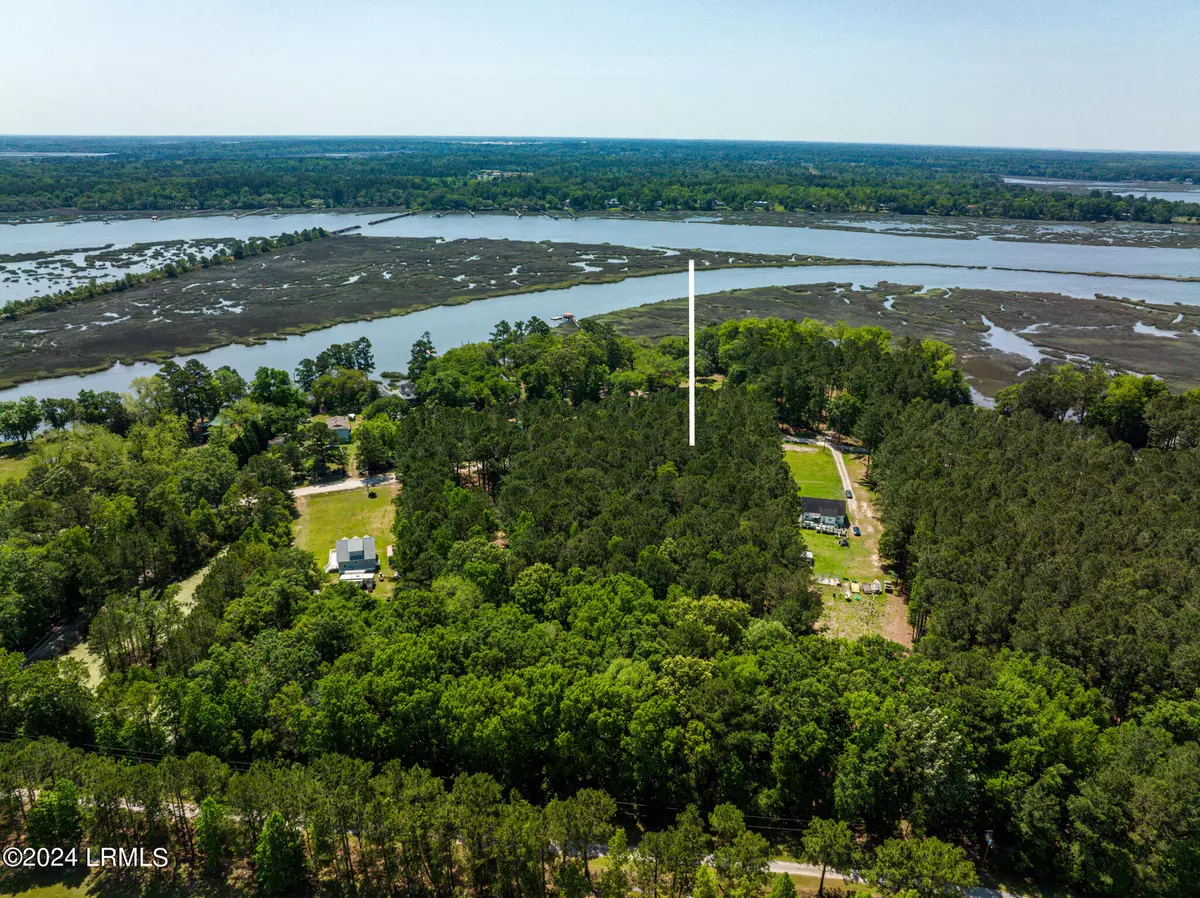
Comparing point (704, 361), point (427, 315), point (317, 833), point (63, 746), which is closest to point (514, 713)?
point (317, 833)

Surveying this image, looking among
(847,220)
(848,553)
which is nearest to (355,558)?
(848,553)

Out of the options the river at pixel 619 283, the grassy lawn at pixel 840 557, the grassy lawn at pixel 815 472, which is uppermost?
the river at pixel 619 283

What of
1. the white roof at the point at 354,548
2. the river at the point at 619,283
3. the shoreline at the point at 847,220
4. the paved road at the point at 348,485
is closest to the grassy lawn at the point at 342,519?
the paved road at the point at 348,485

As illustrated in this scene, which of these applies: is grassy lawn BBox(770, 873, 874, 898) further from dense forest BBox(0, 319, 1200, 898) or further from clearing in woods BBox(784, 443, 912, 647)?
clearing in woods BBox(784, 443, 912, 647)

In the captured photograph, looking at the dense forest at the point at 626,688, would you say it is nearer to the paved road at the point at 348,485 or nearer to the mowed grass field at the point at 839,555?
the mowed grass field at the point at 839,555

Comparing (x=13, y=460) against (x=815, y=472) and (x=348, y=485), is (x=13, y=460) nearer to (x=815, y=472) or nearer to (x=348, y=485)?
(x=348, y=485)

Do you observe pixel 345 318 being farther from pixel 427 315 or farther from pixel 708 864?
pixel 708 864
